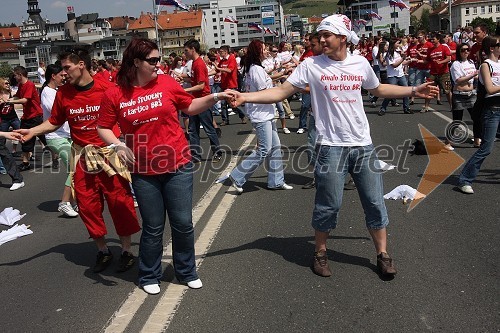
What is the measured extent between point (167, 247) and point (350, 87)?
2.46m

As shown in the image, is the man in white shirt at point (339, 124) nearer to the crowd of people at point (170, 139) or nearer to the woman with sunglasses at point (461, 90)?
the crowd of people at point (170, 139)

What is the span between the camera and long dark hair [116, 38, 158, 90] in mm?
4016

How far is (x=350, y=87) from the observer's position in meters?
4.21

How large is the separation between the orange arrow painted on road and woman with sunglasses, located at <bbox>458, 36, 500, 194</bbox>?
491mm

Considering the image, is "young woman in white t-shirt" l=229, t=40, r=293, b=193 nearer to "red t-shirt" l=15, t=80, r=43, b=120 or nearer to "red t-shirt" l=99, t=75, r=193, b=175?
"red t-shirt" l=99, t=75, r=193, b=175

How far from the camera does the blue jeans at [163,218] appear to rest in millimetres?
4172

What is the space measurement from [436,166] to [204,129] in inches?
171

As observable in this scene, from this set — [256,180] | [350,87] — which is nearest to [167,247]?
[350,87]

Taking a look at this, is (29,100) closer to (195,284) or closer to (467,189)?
(195,284)

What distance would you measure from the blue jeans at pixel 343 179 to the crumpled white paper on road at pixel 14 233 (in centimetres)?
392

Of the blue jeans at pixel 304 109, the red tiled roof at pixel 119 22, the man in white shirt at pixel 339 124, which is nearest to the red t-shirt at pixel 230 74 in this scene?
the blue jeans at pixel 304 109

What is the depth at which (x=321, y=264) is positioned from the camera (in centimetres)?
446

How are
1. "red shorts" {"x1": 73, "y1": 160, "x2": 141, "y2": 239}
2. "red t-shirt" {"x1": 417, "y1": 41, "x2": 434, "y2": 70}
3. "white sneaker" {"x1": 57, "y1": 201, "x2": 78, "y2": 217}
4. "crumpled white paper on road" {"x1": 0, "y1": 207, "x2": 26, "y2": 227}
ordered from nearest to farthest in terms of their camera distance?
"red shorts" {"x1": 73, "y1": 160, "x2": 141, "y2": 239} < "white sneaker" {"x1": 57, "y1": 201, "x2": 78, "y2": 217} < "crumpled white paper on road" {"x1": 0, "y1": 207, "x2": 26, "y2": 227} < "red t-shirt" {"x1": 417, "y1": 41, "x2": 434, "y2": 70}

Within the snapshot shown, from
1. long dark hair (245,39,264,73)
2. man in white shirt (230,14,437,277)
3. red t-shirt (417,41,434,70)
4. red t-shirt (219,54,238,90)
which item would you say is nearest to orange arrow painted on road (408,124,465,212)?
man in white shirt (230,14,437,277)
